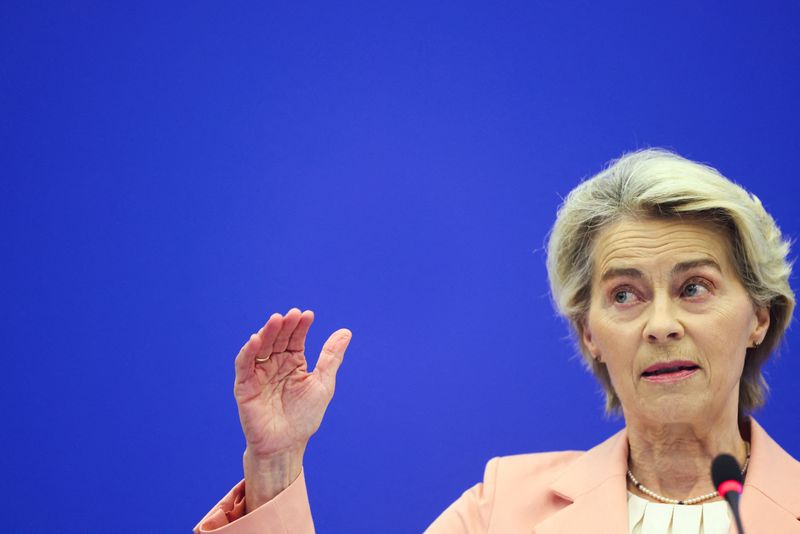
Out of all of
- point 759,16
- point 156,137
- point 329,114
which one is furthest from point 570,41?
point 156,137

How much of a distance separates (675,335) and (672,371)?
0.24 ft

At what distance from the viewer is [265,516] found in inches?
66.0

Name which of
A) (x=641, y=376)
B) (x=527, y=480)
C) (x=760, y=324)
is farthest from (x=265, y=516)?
(x=760, y=324)

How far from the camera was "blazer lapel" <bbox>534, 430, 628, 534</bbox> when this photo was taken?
1840 mm

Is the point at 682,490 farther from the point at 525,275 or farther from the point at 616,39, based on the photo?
the point at 616,39

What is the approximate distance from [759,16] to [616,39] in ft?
1.28

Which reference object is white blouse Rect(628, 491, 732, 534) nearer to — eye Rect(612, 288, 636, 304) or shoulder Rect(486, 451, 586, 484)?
shoulder Rect(486, 451, 586, 484)

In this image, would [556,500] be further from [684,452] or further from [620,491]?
[684,452]

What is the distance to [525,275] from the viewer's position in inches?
99.8

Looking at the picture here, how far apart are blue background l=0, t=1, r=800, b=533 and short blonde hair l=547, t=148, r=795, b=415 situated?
422mm

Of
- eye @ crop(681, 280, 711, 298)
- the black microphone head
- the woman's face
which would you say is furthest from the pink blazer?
the black microphone head

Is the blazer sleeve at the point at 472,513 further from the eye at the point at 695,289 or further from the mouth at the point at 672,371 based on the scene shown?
the eye at the point at 695,289

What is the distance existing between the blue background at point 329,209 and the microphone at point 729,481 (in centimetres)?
130

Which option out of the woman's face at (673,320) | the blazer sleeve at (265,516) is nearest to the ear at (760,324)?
the woman's face at (673,320)
